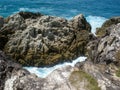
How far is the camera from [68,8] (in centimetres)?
6531

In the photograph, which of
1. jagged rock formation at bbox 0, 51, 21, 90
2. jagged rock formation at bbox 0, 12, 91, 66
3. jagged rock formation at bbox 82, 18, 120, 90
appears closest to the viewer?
jagged rock formation at bbox 82, 18, 120, 90

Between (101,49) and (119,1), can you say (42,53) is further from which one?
(119,1)

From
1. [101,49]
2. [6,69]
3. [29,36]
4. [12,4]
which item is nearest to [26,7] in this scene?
[12,4]

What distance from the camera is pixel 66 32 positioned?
117 ft

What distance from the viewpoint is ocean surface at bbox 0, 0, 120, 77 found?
5822 cm

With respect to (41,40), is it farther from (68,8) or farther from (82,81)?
(68,8)

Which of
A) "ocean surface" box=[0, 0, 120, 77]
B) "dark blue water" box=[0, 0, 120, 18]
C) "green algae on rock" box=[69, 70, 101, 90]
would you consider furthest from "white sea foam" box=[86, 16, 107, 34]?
"green algae on rock" box=[69, 70, 101, 90]

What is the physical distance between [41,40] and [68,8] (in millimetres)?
33365

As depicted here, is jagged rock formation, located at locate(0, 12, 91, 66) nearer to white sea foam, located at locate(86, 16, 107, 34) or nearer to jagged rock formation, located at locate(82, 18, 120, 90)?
jagged rock formation, located at locate(82, 18, 120, 90)

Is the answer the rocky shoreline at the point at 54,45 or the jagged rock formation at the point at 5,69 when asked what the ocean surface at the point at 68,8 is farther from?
the jagged rock formation at the point at 5,69

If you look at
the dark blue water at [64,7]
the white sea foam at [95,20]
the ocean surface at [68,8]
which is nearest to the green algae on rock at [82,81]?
the white sea foam at [95,20]

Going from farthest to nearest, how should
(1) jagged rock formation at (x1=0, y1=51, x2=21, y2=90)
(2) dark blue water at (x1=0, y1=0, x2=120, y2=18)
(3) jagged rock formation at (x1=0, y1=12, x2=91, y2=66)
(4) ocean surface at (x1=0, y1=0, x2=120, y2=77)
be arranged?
(2) dark blue water at (x1=0, y1=0, x2=120, y2=18), (4) ocean surface at (x1=0, y1=0, x2=120, y2=77), (3) jagged rock formation at (x1=0, y1=12, x2=91, y2=66), (1) jagged rock formation at (x1=0, y1=51, x2=21, y2=90)

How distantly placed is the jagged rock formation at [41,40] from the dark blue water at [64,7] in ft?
70.1

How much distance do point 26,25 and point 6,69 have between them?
69.0 ft
